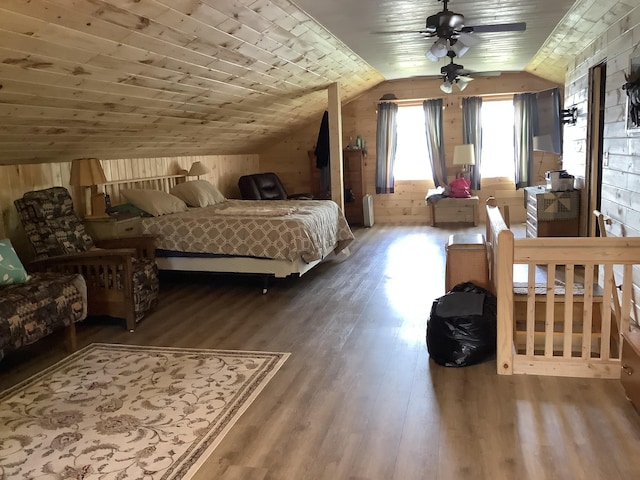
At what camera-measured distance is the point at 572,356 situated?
10.5 feet

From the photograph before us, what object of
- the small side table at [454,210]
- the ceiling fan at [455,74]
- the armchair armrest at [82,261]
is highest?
the ceiling fan at [455,74]

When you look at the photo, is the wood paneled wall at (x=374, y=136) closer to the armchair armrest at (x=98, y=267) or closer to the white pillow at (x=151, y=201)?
the white pillow at (x=151, y=201)

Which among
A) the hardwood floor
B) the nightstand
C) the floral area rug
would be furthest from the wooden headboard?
the floral area rug

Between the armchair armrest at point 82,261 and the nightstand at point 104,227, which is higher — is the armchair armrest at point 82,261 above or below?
below

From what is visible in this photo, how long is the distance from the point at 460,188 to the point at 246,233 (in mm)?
4496

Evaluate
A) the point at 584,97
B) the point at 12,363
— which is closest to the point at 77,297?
the point at 12,363

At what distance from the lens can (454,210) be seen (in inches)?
333

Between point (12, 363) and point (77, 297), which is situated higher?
point (77, 297)

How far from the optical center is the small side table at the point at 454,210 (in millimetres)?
8289

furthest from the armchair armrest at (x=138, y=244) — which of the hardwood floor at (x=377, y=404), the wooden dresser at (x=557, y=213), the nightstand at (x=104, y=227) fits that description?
the wooden dresser at (x=557, y=213)

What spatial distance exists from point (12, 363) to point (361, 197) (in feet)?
20.3

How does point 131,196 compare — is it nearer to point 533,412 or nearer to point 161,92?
point 161,92

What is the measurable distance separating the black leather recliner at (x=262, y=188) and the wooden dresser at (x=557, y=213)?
324 cm

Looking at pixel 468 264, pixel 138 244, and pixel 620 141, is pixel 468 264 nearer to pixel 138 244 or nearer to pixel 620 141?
pixel 620 141
